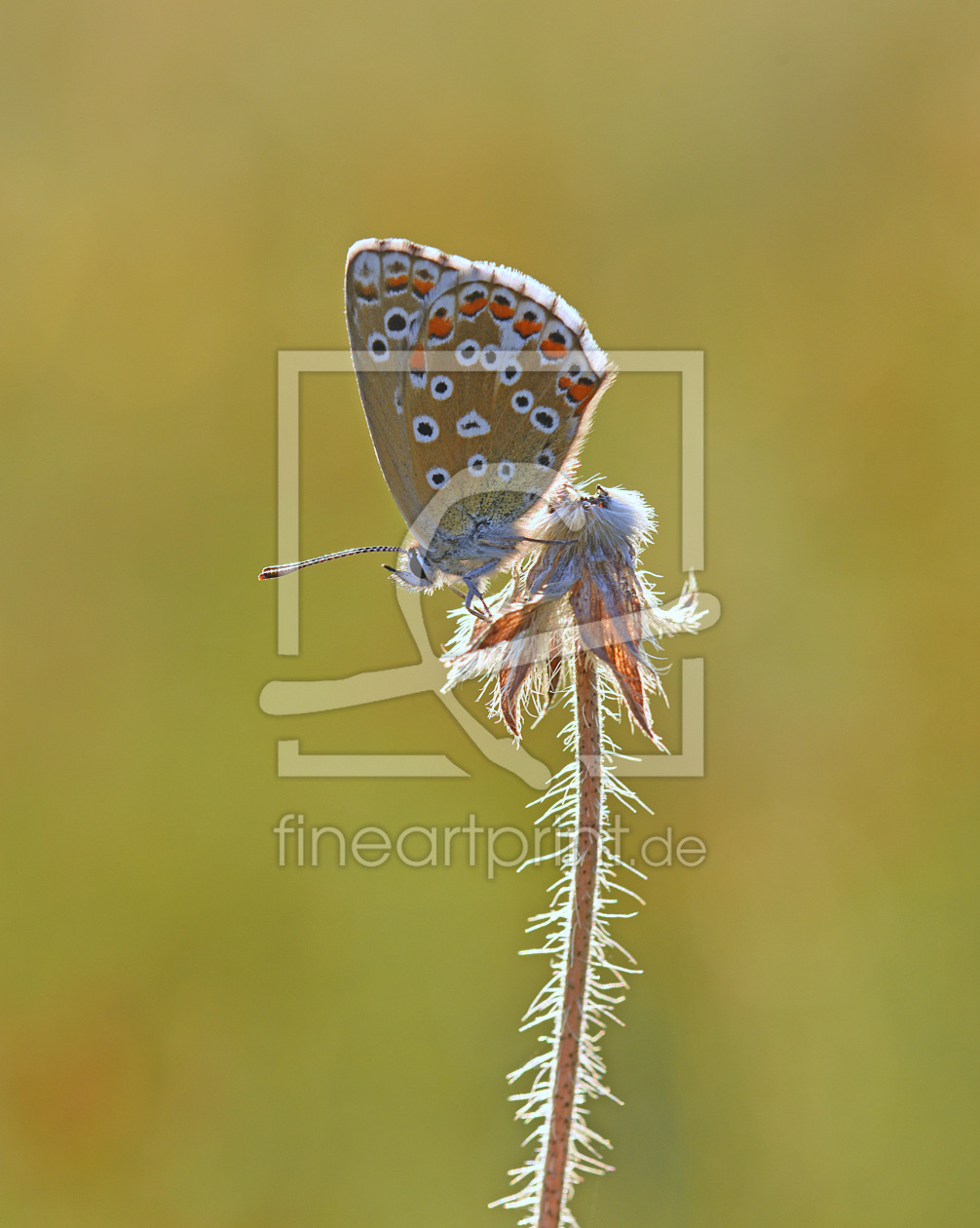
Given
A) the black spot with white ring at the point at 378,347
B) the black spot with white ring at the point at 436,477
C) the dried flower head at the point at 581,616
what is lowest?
the dried flower head at the point at 581,616

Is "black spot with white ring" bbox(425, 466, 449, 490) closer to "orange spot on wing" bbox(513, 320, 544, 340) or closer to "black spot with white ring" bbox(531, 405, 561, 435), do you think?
"black spot with white ring" bbox(531, 405, 561, 435)

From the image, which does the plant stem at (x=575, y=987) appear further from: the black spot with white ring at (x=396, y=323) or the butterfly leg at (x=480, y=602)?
the black spot with white ring at (x=396, y=323)

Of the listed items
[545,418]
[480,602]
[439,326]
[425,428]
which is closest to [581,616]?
[480,602]

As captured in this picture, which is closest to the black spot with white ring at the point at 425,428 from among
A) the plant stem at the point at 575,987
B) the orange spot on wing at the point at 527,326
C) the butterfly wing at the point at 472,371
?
the butterfly wing at the point at 472,371

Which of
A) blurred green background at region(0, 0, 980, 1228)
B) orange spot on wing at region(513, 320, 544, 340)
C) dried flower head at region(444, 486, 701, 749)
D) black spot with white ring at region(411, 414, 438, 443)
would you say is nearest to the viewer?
dried flower head at region(444, 486, 701, 749)

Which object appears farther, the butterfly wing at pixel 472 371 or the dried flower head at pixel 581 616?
the butterfly wing at pixel 472 371

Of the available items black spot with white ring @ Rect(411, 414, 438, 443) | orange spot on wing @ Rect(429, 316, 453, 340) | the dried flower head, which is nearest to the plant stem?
the dried flower head
